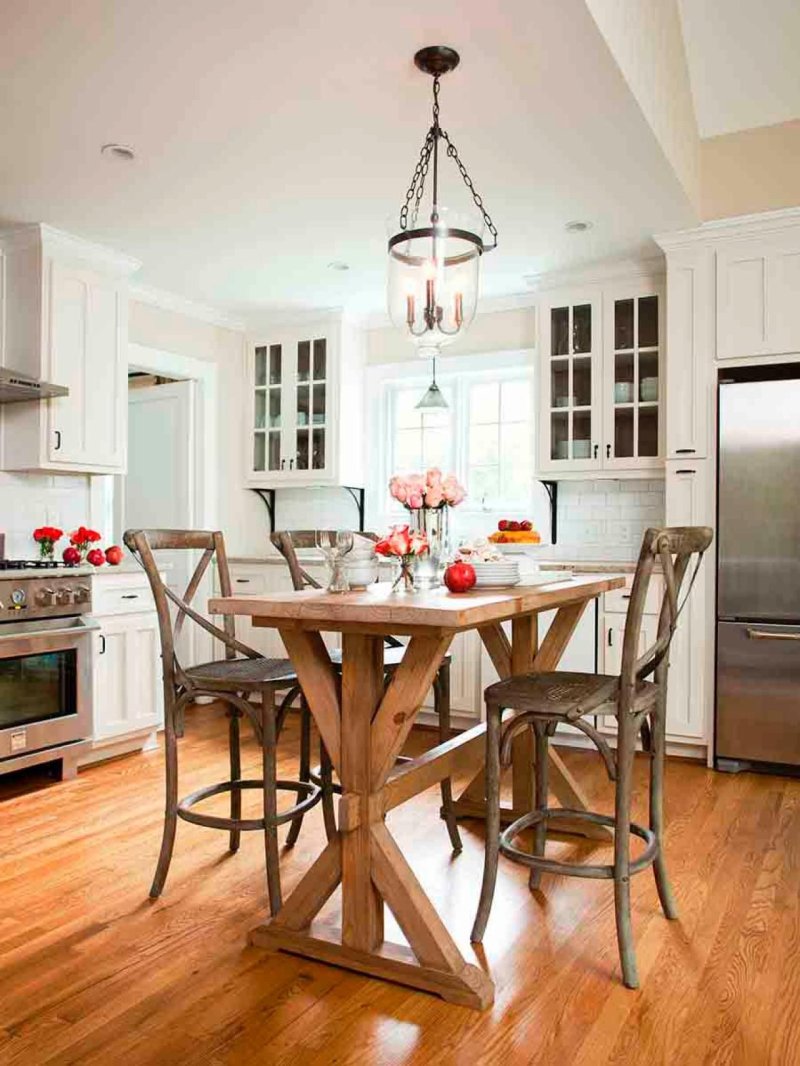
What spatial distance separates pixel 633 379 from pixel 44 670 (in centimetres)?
324

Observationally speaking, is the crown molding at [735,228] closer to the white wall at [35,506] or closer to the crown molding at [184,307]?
the crown molding at [184,307]

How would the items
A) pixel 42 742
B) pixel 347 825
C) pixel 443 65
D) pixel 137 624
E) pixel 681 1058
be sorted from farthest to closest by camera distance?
pixel 137 624
pixel 42 742
pixel 443 65
pixel 347 825
pixel 681 1058

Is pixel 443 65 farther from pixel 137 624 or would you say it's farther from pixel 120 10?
pixel 137 624

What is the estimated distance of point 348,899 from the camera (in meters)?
2.15

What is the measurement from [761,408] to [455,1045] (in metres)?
3.03

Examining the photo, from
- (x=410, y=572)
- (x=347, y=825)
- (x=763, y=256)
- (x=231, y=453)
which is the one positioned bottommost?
(x=347, y=825)

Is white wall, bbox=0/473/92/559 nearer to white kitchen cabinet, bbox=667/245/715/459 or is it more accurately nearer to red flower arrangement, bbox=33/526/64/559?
red flower arrangement, bbox=33/526/64/559

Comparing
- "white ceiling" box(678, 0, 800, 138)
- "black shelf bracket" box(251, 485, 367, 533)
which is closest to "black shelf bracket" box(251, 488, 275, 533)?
"black shelf bracket" box(251, 485, 367, 533)

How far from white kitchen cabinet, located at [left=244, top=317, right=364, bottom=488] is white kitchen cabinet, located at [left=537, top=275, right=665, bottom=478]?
1.34 m

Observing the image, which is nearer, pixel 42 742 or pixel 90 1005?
pixel 90 1005

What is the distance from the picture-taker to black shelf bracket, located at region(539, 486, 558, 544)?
4934 mm

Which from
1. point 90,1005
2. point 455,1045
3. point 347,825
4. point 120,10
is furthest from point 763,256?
point 90,1005

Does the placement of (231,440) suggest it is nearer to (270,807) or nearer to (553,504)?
(553,504)

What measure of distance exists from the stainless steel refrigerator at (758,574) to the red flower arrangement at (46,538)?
3196mm
